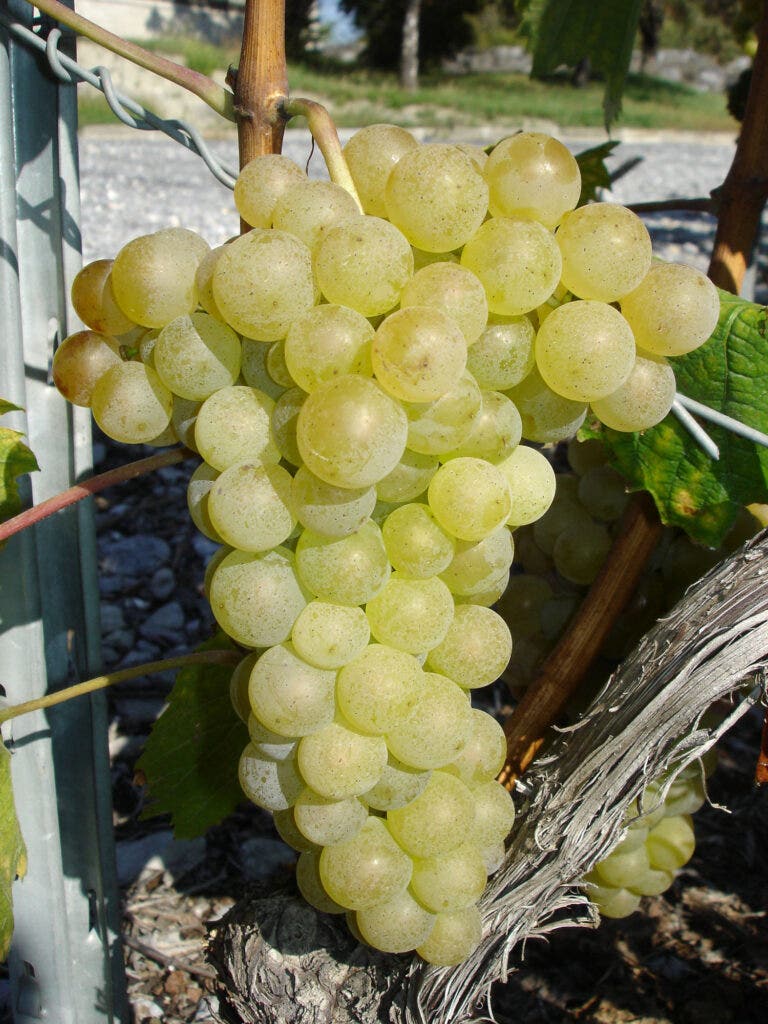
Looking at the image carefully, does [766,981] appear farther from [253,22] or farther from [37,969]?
[253,22]

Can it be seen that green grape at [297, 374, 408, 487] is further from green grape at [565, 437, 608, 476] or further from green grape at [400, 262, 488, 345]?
green grape at [565, 437, 608, 476]

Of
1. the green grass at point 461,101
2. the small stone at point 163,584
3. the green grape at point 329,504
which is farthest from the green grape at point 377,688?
the green grass at point 461,101

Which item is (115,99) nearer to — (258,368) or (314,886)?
(258,368)

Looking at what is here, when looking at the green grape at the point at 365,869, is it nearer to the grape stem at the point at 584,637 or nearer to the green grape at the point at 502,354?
the grape stem at the point at 584,637

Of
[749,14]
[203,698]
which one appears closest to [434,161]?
[203,698]

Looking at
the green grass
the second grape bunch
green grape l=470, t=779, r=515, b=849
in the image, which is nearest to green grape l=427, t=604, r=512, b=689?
the second grape bunch

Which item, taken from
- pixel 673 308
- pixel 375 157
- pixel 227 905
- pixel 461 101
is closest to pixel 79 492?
pixel 375 157
